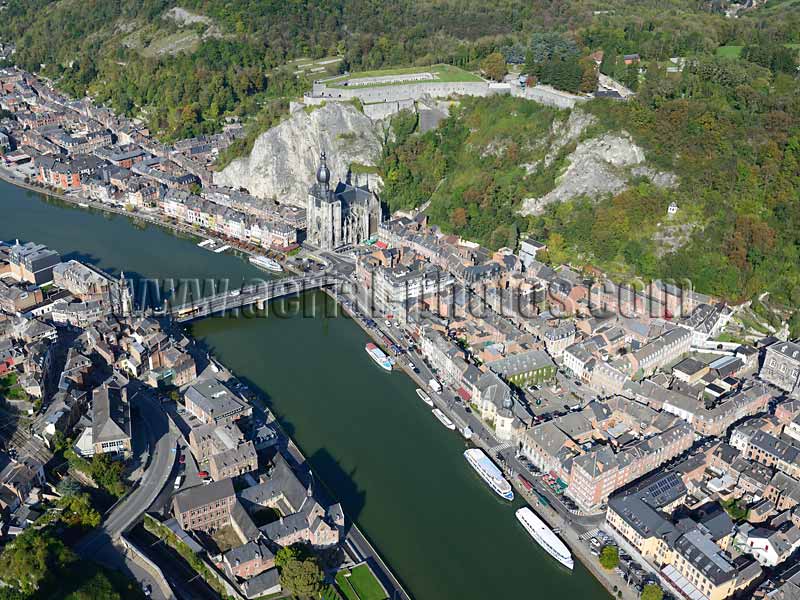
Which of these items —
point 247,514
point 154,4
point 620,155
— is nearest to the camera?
point 247,514

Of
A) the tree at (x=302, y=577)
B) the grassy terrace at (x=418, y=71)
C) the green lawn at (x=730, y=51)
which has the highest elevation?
the green lawn at (x=730, y=51)

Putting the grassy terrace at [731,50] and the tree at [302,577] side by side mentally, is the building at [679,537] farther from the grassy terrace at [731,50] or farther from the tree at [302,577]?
the grassy terrace at [731,50]

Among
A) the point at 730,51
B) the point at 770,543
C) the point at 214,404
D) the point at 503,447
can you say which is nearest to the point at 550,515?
the point at 503,447

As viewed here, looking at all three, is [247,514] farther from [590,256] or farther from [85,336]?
[590,256]

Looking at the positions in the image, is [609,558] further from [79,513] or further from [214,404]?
[79,513]

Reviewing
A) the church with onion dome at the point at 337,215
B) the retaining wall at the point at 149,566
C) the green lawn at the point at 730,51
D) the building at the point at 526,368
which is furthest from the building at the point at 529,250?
the retaining wall at the point at 149,566

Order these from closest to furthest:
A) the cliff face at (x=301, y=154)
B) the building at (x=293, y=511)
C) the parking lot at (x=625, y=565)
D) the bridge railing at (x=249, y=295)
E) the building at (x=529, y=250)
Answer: the parking lot at (x=625, y=565) → the building at (x=293, y=511) → the bridge railing at (x=249, y=295) → the building at (x=529, y=250) → the cliff face at (x=301, y=154)

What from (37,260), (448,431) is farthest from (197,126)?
(448,431)

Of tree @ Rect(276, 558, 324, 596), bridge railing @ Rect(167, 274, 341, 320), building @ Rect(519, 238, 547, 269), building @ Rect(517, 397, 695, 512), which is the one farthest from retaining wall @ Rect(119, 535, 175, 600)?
building @ Rect(519, 238, 547, 269)
